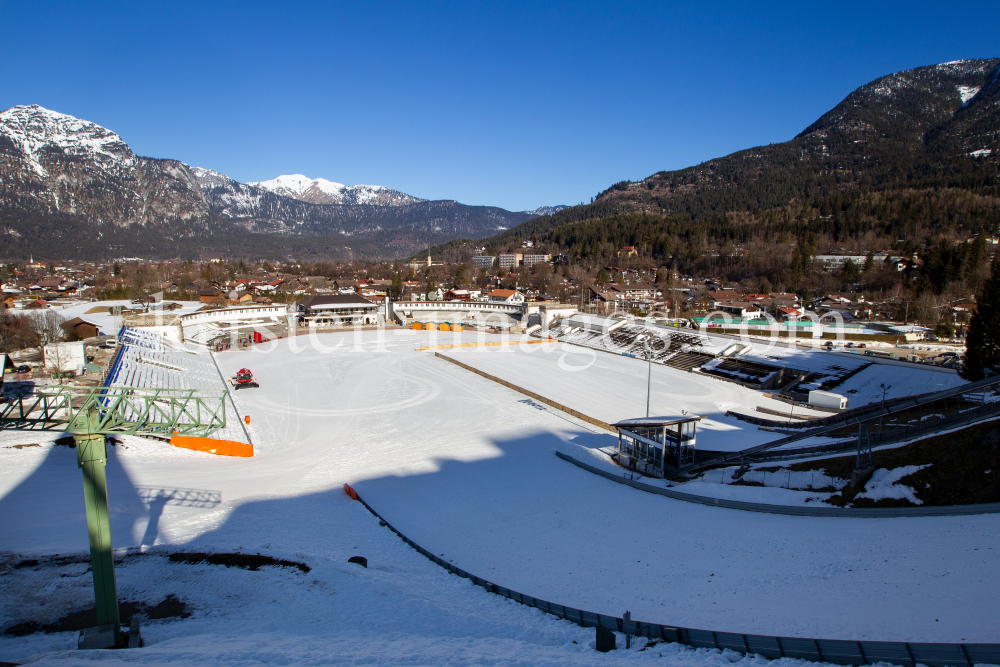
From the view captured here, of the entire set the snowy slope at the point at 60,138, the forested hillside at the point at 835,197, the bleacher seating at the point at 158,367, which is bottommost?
the bleacher seating at the point at 158,367

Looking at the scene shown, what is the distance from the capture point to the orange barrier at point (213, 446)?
15220 mm

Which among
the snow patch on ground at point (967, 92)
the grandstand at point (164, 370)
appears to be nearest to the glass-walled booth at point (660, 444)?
the grandstand at point (164, 370)

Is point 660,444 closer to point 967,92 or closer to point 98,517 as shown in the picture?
point 98,517

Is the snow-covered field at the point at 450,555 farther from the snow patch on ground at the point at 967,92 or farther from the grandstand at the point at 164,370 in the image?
the snow patch on ground at the point at 967,92

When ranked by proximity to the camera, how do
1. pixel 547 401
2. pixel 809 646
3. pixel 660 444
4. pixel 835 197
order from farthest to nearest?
pixel 835 197, pixel 547 401, pixel 660 444, pixel 809 646

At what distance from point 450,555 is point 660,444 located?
6599 mm

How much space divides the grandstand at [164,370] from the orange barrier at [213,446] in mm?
783

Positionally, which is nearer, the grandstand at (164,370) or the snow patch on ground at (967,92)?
the grandstand at (164,370)

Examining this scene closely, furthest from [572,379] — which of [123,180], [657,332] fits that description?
[123,180]

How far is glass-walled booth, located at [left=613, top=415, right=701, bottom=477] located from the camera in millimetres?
13062

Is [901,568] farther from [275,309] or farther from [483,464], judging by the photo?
[275,309]

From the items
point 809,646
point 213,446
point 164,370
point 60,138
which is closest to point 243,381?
point 164,370

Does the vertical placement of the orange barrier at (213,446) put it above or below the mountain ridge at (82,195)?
below

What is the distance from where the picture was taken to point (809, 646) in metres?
4.83
